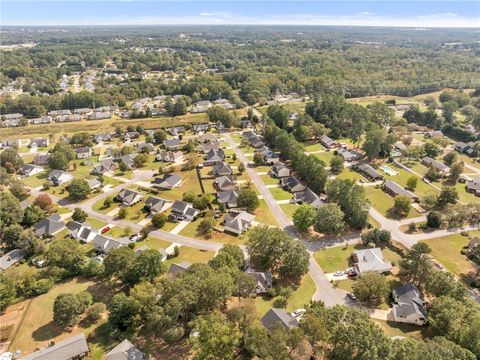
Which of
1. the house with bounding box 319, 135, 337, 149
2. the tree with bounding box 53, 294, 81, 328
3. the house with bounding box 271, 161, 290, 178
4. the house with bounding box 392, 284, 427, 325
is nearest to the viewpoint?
the tree with bounding box 53, 294, 81, 328

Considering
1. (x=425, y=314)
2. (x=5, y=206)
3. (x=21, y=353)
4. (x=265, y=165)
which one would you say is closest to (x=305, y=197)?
(x=265, y=165)

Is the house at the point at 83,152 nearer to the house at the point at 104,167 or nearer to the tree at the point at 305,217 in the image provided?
the house at the point at 104,167

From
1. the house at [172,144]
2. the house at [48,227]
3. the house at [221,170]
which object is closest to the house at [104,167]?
the house at [172,144]

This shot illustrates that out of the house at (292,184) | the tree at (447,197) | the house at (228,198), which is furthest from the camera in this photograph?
the house at (292,184)

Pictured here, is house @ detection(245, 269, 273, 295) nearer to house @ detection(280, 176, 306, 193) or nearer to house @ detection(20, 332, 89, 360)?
house @ detection(20, 332, 89, 360)

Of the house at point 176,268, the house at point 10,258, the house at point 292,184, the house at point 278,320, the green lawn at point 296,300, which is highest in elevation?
the house at point 278,320

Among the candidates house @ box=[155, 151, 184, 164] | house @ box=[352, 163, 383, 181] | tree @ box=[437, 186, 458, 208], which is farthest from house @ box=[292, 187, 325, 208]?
house @ box=[155, 151, 184, 164]

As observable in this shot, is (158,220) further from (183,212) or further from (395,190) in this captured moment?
(395,190)
